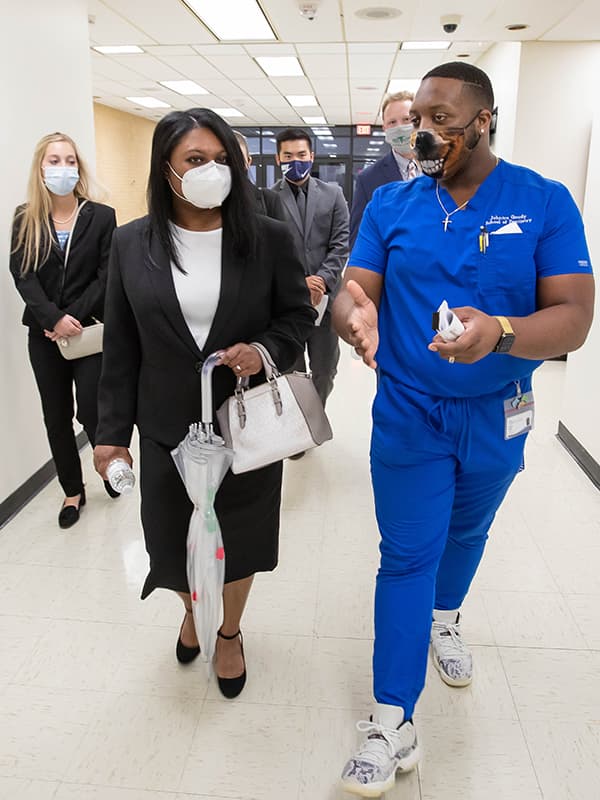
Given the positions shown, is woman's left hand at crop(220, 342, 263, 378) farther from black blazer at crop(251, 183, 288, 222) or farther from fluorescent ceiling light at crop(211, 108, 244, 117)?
fluorescent ceiling light at crop(211, 108, 244, 117)

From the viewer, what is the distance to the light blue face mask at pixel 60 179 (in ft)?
9.62

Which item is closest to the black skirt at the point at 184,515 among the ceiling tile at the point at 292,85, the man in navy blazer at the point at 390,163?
the man in navy blazer at the point at 390,163

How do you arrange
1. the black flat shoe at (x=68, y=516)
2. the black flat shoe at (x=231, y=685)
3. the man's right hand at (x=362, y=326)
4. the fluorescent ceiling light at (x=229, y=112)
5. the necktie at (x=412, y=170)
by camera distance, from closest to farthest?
the man's right hand at (x=362, y=326), the black flat shoe at (x=231, y=685), the black flat shoe at (x=68, y=516), the necktie at (x=412, y=170), the fluorescent ceiling light at (x=229, y=112)

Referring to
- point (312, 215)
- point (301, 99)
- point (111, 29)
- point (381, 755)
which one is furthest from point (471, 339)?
point (301, 99)

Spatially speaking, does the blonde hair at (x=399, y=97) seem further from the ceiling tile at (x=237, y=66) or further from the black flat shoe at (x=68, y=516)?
the ceiling tile at (x=237, y=66)

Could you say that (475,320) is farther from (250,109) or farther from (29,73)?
(250,109)

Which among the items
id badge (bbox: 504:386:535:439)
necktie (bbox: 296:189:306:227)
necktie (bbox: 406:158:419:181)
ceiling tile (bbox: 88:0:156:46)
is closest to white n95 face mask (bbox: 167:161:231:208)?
id badge (bbox: 504:386:535:439)

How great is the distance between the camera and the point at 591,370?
3.77 metres

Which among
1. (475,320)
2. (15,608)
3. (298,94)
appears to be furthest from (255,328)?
(298,94)

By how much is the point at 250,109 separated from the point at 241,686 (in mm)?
11450

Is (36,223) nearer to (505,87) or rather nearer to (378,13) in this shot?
(378,13)

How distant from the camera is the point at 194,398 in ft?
5.78

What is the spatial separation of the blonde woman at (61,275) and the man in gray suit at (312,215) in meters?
0.93

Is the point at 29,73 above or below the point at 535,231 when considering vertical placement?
above
